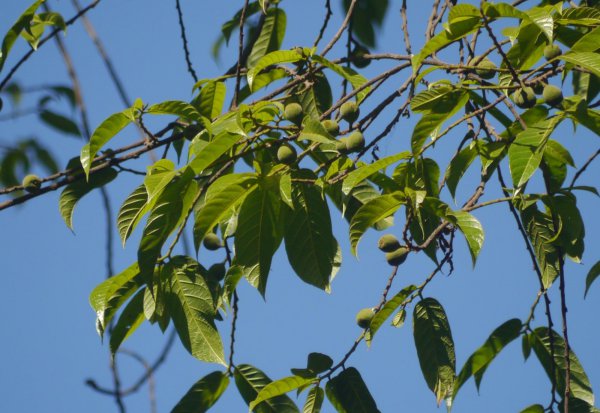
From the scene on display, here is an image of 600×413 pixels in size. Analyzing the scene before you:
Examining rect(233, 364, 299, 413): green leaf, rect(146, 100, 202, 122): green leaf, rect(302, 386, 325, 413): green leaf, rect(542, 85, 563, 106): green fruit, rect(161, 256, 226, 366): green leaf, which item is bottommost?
rect(302, 386, 325, 413): green leaf

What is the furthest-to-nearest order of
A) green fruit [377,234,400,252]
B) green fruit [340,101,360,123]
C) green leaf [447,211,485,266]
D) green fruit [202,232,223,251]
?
green fruit [202,232,223,251] < green fruit [340,101,360,123] < green fruit [377,234,400,252] < green leaf [447,211,485,266]

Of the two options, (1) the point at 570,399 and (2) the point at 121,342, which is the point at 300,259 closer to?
(2) the point at 121,342

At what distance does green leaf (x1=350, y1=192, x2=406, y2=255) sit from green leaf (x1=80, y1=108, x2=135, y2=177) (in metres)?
0.56

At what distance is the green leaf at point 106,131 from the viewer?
1855 millimetres

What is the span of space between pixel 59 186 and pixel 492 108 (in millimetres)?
1163

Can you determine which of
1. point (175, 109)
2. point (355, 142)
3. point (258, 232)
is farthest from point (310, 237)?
point (175, 109)

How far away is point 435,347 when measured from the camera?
1.85 meters

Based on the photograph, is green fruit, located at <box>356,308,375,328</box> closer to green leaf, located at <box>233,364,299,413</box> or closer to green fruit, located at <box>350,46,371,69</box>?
green leaf, located at <box>233,364,299,413</box>

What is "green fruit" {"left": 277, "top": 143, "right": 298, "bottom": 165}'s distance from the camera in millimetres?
1734

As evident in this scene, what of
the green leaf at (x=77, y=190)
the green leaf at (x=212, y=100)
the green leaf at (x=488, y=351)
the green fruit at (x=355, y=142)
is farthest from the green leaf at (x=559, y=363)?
the green leaf at (x=77, y=190)

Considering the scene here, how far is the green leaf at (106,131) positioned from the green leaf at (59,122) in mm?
560

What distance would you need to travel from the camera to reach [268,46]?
273cm

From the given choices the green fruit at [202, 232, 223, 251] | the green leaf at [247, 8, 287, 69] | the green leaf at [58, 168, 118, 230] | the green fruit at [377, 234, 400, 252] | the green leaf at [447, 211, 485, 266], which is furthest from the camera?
the green leaf at [247, 8, 287, 69]

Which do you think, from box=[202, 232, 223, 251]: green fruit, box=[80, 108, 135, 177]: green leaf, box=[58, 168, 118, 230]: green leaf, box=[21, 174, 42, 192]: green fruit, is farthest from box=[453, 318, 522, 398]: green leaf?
box=[21, 174, 42, 192]: green fruit
